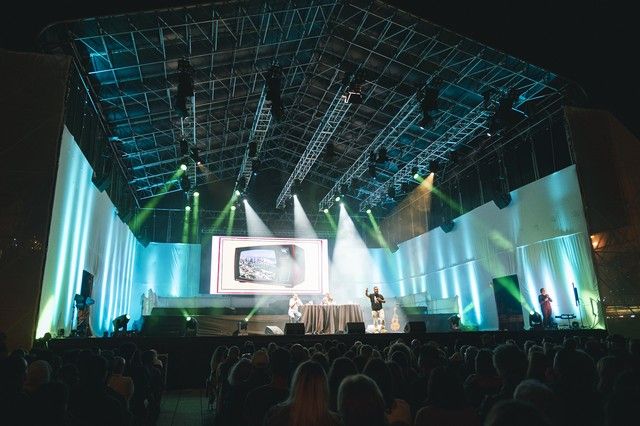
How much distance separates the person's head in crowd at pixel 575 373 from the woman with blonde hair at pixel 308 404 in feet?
4.95

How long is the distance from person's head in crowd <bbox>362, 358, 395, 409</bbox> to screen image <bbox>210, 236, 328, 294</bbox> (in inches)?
667

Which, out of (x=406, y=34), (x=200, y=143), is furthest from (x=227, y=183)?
(x=406, y=34)

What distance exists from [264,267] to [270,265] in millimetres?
283

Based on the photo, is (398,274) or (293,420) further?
(398,274)

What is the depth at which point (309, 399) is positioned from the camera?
212 cm

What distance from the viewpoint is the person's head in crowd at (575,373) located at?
2.63 meters

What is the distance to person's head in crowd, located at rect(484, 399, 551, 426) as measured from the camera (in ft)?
4.14

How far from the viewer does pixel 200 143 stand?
17.9m

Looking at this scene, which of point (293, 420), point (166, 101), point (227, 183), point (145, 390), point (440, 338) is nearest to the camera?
point (293, 420)

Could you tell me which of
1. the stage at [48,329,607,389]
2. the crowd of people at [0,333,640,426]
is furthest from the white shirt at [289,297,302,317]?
the crowd of people at [0,333,640,426]

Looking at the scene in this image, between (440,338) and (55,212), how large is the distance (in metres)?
8.77

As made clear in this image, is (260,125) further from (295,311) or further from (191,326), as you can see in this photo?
(191,326)

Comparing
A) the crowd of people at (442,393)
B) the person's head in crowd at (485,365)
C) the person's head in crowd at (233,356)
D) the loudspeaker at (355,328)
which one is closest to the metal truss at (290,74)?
the loudspeaker at (355,328)

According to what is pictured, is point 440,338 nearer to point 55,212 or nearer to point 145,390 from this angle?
point 145,390
